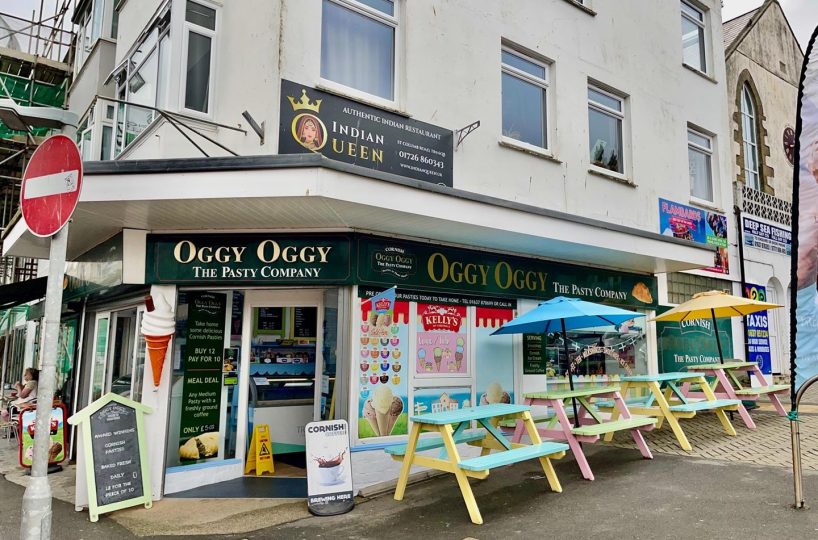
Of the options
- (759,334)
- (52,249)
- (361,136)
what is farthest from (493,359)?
(759,334)

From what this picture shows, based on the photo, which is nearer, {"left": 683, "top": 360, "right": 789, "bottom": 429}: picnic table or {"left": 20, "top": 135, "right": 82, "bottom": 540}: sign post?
{"left": 20, "top": 135, "right": 82, "bottom": 540}: sign post

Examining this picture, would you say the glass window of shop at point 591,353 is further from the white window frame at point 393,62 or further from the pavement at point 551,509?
the white window frame at point 393,62

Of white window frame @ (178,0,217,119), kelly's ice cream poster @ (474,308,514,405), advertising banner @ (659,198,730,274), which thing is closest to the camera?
white window frame @ (178,0,217,119)

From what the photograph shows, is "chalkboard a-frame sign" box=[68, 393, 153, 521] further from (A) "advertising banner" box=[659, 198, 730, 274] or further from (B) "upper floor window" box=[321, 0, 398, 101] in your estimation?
(A) "advertising banner" box=[659, 198, 730, 274]

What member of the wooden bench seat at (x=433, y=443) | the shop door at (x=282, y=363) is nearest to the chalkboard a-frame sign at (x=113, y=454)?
the shop door at (x=282, y=363)

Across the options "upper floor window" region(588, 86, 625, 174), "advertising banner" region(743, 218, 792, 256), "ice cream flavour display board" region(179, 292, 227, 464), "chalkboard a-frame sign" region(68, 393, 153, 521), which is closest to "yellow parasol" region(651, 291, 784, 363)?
"upper floor window" region(588, 86, 625, 174)

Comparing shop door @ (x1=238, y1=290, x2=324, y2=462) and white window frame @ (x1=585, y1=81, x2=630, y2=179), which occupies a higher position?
white window frame @ (x1=585, y1=81, x2=630, y2=179)

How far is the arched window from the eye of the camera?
1449 centimetres

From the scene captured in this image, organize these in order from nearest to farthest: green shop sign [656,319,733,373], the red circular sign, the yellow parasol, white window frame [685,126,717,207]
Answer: the red circular sign → the yellow parasol → green shop sign [656,319,733,373] → white window frame [685,126,717,207]

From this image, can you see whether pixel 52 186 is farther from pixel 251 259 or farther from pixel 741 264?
pixel 741 264

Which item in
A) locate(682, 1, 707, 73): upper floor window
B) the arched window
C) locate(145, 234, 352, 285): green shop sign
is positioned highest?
locate(682, 1, 707, 73): upper floor window

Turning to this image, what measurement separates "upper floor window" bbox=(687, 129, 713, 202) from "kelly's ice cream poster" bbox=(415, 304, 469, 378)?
722 centimetres

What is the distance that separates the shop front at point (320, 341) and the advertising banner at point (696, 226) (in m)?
3.99

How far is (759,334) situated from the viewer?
44.8 ft
